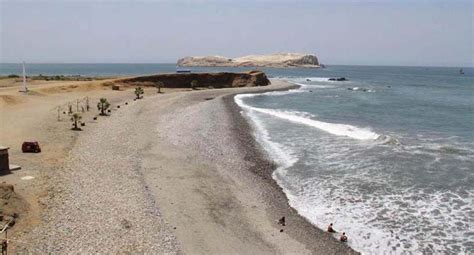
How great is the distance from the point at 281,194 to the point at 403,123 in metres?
28.1

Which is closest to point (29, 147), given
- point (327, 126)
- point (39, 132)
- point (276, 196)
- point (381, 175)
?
point (39, 132)

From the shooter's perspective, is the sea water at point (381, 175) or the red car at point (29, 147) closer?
the sea water at point (381, 175)

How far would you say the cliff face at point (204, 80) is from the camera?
75.3m

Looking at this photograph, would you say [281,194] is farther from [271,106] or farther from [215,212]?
[271,106]

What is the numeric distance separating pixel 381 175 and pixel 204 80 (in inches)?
2273

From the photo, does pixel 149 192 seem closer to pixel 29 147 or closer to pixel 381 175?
pixel 29 147

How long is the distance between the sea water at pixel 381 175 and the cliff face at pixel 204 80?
95.4ft

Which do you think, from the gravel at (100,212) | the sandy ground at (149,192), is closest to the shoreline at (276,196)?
the sandy ground at (149,192)

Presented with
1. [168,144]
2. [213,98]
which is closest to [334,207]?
[168,144]

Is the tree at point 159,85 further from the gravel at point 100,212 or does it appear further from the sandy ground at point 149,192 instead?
the gravel at point 100,212

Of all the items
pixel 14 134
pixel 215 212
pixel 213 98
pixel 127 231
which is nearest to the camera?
pixel 127 231

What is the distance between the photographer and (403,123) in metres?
46.7

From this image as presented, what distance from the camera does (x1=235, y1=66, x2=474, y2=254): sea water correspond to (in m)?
19.0

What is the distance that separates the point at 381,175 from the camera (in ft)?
87.4
